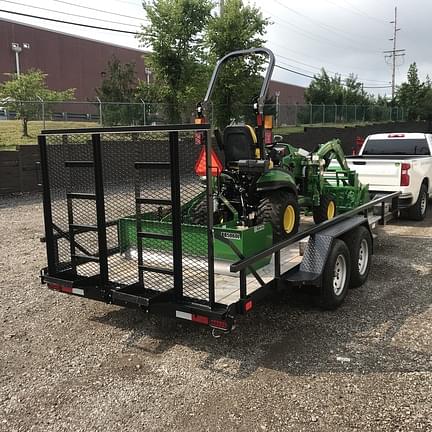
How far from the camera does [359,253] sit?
573cm

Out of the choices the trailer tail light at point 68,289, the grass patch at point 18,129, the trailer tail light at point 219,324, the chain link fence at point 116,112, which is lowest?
the trailer tail light at point 219,324

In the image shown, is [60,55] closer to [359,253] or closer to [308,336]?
[359,253]

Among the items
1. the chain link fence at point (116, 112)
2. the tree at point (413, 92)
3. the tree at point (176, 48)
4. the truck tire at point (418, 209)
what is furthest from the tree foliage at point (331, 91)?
the truck tire at point (418, 209)

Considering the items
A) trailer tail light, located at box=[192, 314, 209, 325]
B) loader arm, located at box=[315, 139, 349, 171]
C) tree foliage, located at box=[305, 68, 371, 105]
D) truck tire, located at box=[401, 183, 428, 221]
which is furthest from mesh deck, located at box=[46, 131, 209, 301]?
tree foliage, located at box=[305, 68, 371, 105]

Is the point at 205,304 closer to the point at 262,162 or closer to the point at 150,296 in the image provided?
the point at 150,296

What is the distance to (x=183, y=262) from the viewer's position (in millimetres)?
4043

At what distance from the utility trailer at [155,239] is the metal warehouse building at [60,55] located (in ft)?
158

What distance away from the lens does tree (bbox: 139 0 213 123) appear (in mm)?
20375

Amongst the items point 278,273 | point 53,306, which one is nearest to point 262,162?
point 278,273

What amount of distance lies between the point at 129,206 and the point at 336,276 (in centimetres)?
222

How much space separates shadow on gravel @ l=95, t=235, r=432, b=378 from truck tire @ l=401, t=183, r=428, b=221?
4039mm

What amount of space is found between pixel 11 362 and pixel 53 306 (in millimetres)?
1206

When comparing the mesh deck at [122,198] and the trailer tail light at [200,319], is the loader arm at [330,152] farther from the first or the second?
the trailer tail light at [200,319]

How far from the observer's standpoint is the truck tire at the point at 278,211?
207 inches
